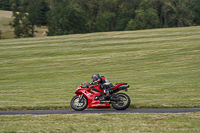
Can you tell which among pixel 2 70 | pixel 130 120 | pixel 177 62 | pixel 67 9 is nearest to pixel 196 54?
pixel 177 62

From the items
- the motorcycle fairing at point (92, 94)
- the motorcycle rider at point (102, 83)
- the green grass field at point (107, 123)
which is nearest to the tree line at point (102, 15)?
the motorcycle fairing at point (92, 94)

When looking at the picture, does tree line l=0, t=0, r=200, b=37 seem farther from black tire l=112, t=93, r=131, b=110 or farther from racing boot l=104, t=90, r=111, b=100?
black tire l=112, t=93, r=131, b=110

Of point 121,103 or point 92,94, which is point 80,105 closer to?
point 92,94

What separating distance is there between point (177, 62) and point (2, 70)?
19.0 metres

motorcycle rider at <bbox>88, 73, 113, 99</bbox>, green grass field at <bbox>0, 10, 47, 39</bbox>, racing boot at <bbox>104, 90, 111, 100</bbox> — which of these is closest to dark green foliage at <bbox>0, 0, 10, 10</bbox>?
green grass field at <bbox>0, 10, 47, 39</bbox>

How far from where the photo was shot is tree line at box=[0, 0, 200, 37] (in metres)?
77.8

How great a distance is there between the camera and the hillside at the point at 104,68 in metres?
14.6

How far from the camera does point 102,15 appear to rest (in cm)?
8869

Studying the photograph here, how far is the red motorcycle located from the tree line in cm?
6164

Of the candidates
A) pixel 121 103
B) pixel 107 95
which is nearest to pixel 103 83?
pixel 107 95

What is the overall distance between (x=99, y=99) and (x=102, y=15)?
7884 cm

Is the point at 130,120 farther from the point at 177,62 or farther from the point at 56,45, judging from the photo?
the point at 56,45

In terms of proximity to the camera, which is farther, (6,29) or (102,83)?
(6,29)

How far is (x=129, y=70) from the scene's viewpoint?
86.0ft
